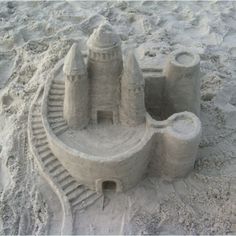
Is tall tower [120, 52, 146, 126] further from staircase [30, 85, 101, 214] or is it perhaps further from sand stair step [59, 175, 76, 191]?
sand stair step [59, 175, 76, 191]

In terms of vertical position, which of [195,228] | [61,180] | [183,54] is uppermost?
[183,54]

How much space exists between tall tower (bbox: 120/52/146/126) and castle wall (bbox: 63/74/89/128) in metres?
0.73

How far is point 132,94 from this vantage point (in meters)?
8.34

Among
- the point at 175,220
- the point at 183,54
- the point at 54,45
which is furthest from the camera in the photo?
the point at 54,45

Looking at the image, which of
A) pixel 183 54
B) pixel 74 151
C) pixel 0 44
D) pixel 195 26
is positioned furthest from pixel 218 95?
pixel 0 44

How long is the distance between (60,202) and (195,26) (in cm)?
778

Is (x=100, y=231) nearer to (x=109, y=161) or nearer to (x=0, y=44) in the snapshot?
(x=109, y=161)

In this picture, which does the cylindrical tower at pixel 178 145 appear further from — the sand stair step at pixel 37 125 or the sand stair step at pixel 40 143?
the sand stair step at pixel 37 125

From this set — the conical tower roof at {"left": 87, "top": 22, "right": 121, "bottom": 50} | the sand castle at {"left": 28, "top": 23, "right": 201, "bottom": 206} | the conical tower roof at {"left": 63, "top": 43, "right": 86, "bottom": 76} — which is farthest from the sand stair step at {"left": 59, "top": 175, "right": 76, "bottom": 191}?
the conical tower roof at {"left": 87, "top": 22, "right": 121, "bottom": 50}

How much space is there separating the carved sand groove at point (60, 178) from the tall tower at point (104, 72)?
2.85 feet

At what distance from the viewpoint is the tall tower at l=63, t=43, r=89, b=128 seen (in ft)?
26.7

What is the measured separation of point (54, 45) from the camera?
12.7 m

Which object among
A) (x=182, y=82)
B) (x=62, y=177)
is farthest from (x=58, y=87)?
(x=182, y=82)

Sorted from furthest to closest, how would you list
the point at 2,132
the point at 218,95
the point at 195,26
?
the point at 195,26
the point at 218,95
the point at 2,132
